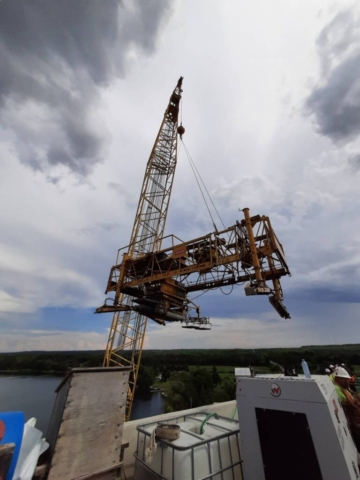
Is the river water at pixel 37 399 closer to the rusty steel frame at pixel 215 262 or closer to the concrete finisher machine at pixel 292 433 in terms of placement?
the rusty steel frame at pixel 215 262

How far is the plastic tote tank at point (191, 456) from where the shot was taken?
325cm

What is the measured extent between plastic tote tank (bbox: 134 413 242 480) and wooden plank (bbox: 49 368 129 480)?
1.57 meters

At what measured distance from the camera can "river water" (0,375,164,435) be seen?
4219cm

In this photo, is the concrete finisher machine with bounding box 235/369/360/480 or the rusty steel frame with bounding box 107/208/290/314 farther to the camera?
the rusty steel frame with bounding box 107/208/290/314

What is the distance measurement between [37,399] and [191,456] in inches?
2598

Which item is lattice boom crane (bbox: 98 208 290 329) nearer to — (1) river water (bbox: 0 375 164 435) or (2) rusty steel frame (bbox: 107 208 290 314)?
(2) rusty steel frame (bbox: 107 208 290 314)

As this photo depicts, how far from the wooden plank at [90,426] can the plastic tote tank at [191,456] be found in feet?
5.14

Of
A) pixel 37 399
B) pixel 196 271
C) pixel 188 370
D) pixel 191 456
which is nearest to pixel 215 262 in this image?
pixel 196 271

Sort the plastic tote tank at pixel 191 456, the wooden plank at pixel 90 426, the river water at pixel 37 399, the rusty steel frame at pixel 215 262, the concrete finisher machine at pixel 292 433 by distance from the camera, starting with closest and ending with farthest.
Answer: the wooden plank at pixel 90 426 → the concrete finisher machine at pixel 292 433 → the plastic tote tank at pixel 191 456 → the rusty steel frame at pixel 215 262 → the river water at pixel 37 399

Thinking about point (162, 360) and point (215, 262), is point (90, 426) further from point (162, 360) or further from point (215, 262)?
point (162, 360)

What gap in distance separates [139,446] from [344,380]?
4.73m

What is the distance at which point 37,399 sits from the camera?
50500mm

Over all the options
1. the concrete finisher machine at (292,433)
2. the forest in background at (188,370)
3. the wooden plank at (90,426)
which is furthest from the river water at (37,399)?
the wooden plank at (90,426)

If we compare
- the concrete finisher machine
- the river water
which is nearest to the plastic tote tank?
the concrete finisher machine
